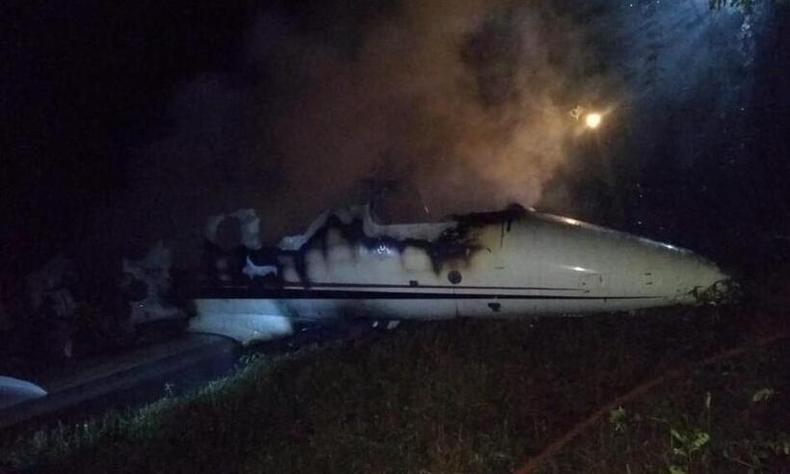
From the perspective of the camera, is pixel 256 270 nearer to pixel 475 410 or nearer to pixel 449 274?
pixel 449 274

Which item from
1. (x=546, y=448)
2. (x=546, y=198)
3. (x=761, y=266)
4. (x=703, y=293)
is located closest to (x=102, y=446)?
(x=546, y=448)

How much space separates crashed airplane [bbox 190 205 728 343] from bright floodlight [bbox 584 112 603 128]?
5664 millimetres

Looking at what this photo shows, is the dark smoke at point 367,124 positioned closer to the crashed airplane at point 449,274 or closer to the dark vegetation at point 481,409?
the crashed airplane at point 449,274

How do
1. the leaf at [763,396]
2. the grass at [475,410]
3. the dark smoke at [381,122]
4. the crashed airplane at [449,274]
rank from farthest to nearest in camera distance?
the dark smoke at [381,122] < the crashed airplane at [449,274] < the leaf at [763,396] < the grass at [475,410]

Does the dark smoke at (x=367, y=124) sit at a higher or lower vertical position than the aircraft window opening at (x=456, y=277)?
higher

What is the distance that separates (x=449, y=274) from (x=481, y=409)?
256 cm

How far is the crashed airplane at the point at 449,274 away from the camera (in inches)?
301

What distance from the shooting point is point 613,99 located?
14070 mm

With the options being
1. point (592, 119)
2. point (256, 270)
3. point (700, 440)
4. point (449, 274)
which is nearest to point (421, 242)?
point (449, 274)

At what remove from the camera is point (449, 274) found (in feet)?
27.7

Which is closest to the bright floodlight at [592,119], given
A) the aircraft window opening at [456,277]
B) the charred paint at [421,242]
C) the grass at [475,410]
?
the charred paint at [421,242]

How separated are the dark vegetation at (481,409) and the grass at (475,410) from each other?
0.04 feet

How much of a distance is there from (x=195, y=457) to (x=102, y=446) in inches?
43.6

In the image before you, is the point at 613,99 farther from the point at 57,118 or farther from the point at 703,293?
the point at 57,118
